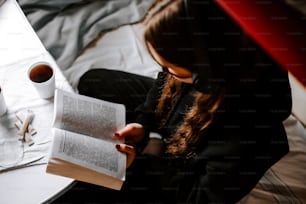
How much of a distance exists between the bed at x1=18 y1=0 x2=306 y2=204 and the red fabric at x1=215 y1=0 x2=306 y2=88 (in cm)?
76

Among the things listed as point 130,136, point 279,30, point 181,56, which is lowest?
point 130,136

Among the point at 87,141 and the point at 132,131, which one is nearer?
the point at 87,141

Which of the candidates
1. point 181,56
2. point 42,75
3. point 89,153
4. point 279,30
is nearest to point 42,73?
point 42,75

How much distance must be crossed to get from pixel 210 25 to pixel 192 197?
0.41 metres

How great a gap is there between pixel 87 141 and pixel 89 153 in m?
0.03

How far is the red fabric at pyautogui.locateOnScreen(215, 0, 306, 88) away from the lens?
30cm

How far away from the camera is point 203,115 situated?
75 cm

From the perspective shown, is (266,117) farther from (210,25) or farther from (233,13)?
(233,13)

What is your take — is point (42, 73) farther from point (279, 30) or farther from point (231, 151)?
point (279, 30)

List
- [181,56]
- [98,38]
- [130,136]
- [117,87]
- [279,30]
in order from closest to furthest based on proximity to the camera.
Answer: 1. [279,30]
2. [181,56]
3. [130,136]
4. [117,87]
5. [98,38]

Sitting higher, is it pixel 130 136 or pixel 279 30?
pixel 279 30

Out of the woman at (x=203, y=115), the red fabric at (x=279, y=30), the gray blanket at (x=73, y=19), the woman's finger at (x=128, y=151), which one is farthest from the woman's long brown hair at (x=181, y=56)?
the gray blanket at (x=73, y=19)

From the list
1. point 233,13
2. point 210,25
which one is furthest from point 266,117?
point 233,13

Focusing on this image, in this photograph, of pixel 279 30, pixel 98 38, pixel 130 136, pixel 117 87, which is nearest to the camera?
pixel 279 30
